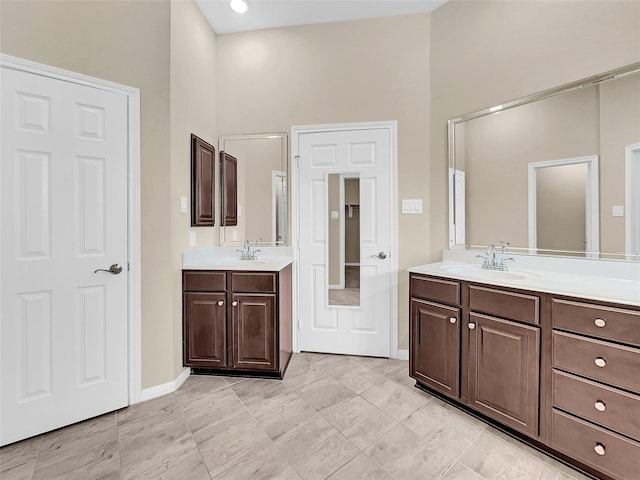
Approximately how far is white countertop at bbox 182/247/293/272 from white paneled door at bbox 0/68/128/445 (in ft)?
1.70

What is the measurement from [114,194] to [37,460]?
4.88 feet

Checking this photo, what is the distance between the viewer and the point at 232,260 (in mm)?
2701

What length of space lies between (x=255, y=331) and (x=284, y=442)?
2.69 ft

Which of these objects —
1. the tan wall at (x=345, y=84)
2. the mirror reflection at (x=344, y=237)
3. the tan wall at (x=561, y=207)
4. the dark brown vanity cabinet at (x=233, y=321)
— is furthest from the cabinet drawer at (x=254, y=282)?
the tan wall at (x=561, y=207)

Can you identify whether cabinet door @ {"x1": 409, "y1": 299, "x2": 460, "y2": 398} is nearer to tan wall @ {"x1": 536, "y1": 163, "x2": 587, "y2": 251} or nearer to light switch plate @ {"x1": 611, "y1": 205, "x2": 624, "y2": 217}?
tan wall @ {"x1": 536, "y1": 163, "x2": 587, "y2": 251}

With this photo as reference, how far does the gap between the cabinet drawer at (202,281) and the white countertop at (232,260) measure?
47mm

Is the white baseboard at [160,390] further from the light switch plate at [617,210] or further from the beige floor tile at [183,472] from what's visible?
the light switch plate at [617,210]

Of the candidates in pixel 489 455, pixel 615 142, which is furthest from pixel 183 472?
pixel 615 142

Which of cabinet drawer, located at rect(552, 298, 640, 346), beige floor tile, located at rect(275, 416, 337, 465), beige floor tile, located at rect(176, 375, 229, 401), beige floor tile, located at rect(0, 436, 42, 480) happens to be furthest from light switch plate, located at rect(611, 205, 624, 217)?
beige floor tile, located at rect(0, 436, 42, 480)

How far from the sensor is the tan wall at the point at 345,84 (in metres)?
2.64

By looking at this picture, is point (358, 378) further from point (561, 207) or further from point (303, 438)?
point (561, 207)

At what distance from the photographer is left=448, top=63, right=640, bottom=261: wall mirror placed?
170cm

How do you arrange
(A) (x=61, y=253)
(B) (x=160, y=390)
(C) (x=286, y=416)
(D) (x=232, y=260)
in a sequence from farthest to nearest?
(D) (x=232, y=260)
(B) (x=160, y=390)
(C) (x=286, y=416)
(A) (x=61, y=253)

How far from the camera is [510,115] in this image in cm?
216
